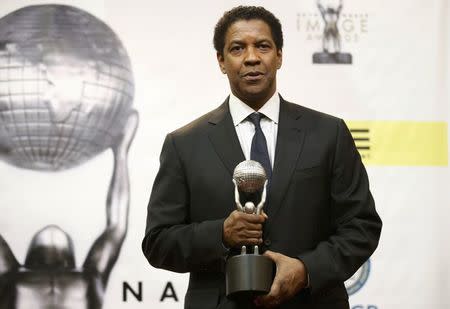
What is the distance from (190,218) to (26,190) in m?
1.41

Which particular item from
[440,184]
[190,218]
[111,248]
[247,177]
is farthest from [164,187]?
[440,184]

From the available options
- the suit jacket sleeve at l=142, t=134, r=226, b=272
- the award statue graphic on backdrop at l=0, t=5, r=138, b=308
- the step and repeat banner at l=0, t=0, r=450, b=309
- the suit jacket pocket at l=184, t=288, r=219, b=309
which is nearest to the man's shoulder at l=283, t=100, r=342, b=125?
the suit jacket sleeve at l=142, t=134, r=226, b=272

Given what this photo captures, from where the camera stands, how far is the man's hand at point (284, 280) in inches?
84.4

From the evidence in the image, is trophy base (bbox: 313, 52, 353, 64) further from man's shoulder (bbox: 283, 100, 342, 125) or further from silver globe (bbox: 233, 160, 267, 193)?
silver globe (bbox: 233, 160, 267, 193)

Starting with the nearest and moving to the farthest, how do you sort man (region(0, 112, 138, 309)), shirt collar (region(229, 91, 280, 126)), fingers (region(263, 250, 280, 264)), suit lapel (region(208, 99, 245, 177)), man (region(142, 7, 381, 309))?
fingers (region(263, 250, 280, 264)) < man (region(142, 7, 381, 309)) < suit lapel (region(208, 99, 245, 177)) < shirt collar (region(229, 91, 280, 126)) < man (region(0, 112, 138, 309))

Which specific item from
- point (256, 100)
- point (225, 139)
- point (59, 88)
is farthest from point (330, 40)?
point (225, 139)

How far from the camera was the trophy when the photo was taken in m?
2.08

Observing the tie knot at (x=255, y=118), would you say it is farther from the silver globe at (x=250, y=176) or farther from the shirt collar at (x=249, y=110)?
the silver globe at (x=250, y=176)

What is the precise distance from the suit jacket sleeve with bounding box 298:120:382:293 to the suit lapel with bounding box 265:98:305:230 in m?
0.12

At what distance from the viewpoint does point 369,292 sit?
3.69m

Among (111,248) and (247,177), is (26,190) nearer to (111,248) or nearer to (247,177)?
(111,248)

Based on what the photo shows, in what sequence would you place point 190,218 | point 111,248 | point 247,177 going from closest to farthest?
point 247,177
point 190,218
point 111,248

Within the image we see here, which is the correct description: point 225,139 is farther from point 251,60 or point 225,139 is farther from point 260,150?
point 251,60

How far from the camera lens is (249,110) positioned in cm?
253
